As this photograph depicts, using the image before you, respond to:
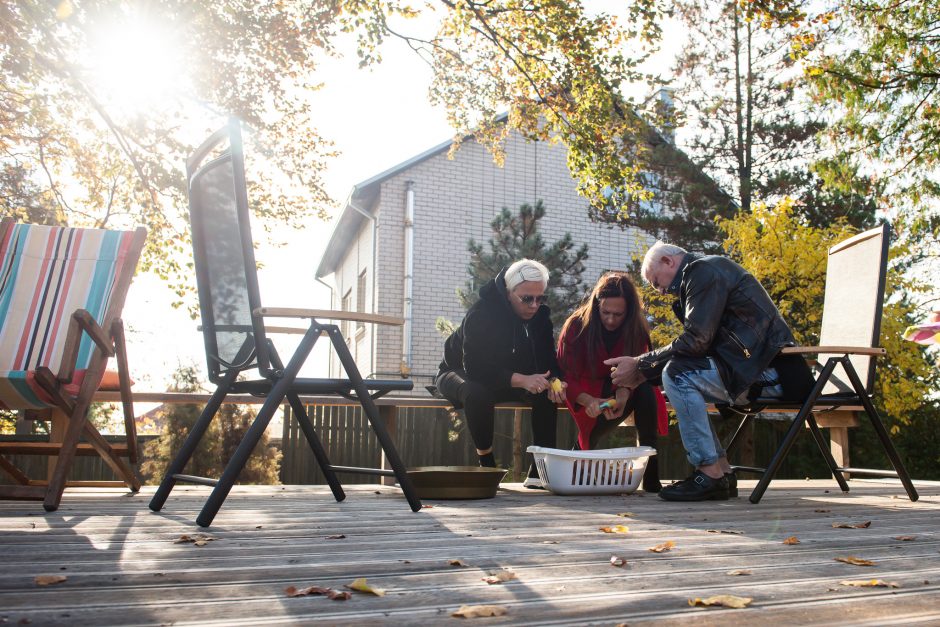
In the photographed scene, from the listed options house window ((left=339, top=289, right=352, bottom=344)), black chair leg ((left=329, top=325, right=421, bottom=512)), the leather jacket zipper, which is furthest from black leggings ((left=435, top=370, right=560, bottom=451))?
house window ((left=339, top=289, right=352, bottom=344))

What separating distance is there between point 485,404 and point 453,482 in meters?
0.60

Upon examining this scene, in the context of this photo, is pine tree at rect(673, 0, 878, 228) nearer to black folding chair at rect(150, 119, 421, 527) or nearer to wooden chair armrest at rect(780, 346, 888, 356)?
wooden chair armrest at rect(780, 346, 888, 356)

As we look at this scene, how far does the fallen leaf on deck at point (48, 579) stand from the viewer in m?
1.49

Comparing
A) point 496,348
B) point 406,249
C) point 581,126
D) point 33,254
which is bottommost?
point 496,348

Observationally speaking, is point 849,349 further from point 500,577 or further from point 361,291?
point 361,291

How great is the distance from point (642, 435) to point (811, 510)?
0.95 metres

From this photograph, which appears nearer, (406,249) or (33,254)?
(33,254)

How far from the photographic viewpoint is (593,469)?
11.4ft

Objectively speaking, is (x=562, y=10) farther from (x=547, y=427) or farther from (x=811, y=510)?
(x=811, y=510)

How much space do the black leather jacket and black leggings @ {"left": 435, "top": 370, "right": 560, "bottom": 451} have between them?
2.62 ft

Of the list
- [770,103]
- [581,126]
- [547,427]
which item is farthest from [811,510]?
[770,103]

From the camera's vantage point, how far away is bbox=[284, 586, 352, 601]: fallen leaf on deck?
140cm

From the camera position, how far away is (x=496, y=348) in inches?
151

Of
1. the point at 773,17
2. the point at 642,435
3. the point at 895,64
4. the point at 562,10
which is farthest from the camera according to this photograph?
the point at 895,64
